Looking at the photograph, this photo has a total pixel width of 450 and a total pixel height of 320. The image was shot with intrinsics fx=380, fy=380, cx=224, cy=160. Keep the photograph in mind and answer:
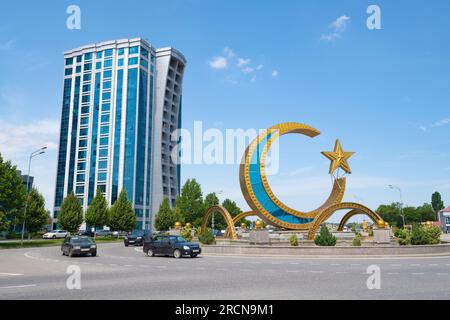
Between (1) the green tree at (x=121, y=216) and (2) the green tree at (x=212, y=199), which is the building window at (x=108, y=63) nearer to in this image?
(2) the green tree at (x=212, y=199)

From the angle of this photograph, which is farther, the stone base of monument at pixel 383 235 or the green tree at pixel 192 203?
the green tree at pixel 192 203

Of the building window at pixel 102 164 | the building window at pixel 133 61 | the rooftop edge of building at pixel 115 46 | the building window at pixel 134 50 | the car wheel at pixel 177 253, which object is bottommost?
the car wheel at pixel 177 253

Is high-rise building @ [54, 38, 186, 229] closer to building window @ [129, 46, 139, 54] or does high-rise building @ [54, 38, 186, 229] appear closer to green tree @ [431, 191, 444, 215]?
building window @ [129, 46, 139, 54]

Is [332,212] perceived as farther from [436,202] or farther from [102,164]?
[436,202]

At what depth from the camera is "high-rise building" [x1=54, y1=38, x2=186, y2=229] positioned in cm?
9262

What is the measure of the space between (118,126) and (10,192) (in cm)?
5785

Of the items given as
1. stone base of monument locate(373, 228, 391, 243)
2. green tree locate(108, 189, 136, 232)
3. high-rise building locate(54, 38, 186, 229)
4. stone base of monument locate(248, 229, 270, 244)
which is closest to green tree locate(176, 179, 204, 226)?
green tree locate(108, 189, 136, 232)

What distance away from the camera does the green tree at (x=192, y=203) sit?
73.4 m

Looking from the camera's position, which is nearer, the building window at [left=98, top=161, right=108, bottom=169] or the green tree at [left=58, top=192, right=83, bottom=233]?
the green tree at [left=58, top=192, right=83, bottom=233]

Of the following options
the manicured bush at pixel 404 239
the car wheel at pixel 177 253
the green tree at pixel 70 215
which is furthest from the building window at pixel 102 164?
the manicured bush at pixel 404 239

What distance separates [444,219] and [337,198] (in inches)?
3434

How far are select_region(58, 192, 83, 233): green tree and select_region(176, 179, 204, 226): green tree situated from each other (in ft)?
70.9

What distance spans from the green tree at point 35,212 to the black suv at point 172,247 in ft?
83.4

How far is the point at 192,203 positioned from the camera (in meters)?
74.1
